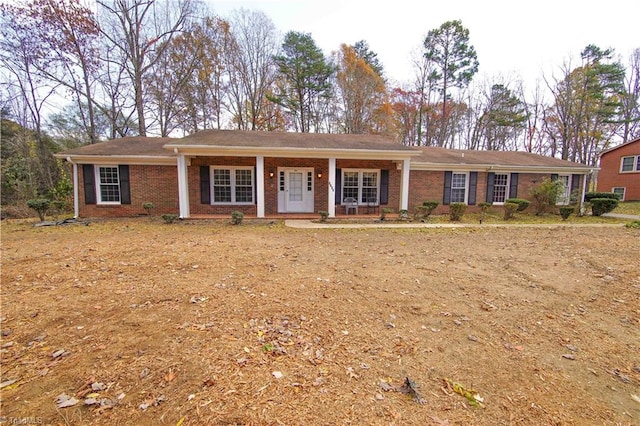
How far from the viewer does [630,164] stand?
19.4 meters

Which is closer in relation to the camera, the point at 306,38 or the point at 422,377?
the point at 422,377

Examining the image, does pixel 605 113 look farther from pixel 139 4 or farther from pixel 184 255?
pixel 139 4

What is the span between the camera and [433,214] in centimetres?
1370

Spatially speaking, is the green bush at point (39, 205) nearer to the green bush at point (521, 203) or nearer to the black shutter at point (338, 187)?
the black shutter at point (338, 187)

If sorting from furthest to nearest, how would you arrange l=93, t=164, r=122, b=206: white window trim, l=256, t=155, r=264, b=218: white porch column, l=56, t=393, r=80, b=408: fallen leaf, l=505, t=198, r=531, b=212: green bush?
l=505, t=198, r=531, b=212: green bush < l=93, t=164, r=122, b=206: white window trim < l=256, t=155, r=264, b=218: white porch column < l=56, t=393, r=80, b=408: fallen leaf

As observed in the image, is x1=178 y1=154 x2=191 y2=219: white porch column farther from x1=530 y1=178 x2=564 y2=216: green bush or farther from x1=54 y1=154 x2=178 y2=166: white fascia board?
x1=530 y1=178 x2=564 y2=216: green bush

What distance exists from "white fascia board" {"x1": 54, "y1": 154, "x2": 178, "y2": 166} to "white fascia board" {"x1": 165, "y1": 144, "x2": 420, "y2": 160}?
71.2 inches

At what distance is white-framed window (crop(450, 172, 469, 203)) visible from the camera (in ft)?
45.7

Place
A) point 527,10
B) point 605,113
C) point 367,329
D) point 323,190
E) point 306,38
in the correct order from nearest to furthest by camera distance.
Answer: point 367,329 → point 527,10 → point 323,190 → point 306,38 → point 605,113

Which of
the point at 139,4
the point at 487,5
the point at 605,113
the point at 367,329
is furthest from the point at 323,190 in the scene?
the point at 605,113

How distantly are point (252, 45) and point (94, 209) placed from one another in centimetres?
1645

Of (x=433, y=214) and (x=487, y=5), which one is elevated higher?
(x=487, y=5)

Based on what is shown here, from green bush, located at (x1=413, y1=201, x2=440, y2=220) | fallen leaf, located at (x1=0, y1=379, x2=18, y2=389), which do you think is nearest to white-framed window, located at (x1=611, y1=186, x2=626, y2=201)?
green bush, located at (x1=413, y1=201, x2=440, y2=220)

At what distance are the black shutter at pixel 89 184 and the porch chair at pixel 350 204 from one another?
1045 centimetres
